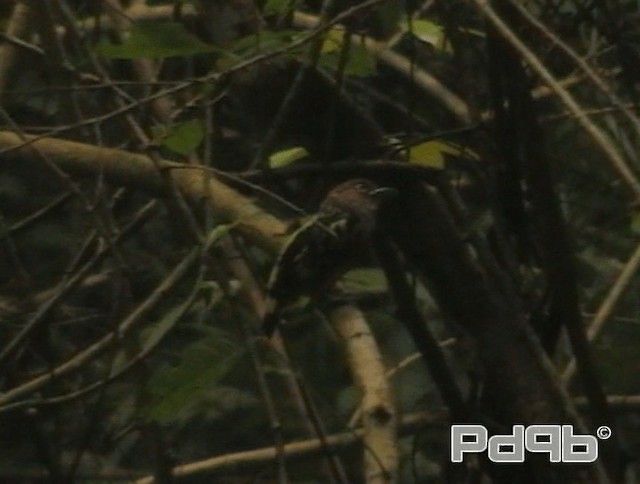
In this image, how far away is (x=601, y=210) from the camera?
1958mm

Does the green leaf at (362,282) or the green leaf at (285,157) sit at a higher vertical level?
the green leaf at (285,157)

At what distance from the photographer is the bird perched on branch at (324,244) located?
1.42 m

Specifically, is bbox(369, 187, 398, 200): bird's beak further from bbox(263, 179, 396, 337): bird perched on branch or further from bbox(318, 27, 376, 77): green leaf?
bbox(318, 27, 376, 77): green leaf

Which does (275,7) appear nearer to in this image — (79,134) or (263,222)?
(263,222)

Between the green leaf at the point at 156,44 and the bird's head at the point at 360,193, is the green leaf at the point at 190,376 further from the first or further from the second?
the green leaf at the point at 156,44

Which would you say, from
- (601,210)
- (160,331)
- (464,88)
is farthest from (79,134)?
(601,210)

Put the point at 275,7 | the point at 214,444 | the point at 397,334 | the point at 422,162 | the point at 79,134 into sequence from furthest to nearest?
the point at 214,444, the point at 397,334, the point at 79,134, the point at 422,162, the point at 275,7

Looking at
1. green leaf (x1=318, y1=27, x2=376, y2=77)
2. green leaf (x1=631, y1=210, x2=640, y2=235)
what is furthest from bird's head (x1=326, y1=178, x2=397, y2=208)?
green leaf (x1=631, y1=210, x2=640, y2=235)

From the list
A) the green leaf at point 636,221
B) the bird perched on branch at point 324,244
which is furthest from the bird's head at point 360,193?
the green leaf at point 636,221

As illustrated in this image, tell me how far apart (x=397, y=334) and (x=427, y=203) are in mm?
531

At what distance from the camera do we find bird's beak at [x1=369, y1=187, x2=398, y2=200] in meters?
1.47

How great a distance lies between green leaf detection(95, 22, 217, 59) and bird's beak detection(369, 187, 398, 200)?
0.24 m

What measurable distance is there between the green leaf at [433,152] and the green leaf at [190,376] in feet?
0.89

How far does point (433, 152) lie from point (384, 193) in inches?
3.1
